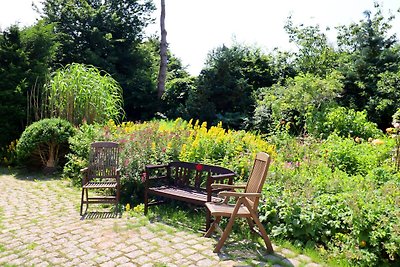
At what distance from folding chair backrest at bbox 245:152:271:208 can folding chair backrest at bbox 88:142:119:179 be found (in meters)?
2.81

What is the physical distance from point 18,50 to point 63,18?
27.7 feet

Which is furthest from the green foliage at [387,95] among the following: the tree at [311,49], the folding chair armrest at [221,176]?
the folding chair armrest at [221,176]

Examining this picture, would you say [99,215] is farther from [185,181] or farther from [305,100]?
[305,100]

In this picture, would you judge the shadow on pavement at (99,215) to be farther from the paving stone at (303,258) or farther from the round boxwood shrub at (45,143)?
the round boxwood shrub at (45,143)

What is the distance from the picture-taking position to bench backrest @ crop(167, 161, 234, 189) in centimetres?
527

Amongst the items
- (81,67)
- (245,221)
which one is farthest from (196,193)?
(81,67)

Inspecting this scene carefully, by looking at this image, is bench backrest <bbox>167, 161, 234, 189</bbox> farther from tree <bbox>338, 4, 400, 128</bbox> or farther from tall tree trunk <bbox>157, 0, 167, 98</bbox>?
tall tree trunk <bbox>157, 0, 167, 98</bbox>

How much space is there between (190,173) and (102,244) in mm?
2085

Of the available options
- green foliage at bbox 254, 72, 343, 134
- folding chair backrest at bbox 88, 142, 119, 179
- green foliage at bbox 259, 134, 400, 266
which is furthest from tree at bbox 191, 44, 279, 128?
green foliage at bbox 259, 134, 400, 266

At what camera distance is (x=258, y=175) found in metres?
4.27

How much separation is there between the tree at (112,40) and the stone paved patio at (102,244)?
10677 mm

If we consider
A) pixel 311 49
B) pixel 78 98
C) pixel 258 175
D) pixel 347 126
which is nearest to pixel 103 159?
pixel 258 175

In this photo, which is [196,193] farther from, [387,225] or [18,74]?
[18,74]

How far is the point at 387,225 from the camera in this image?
11.5ft
